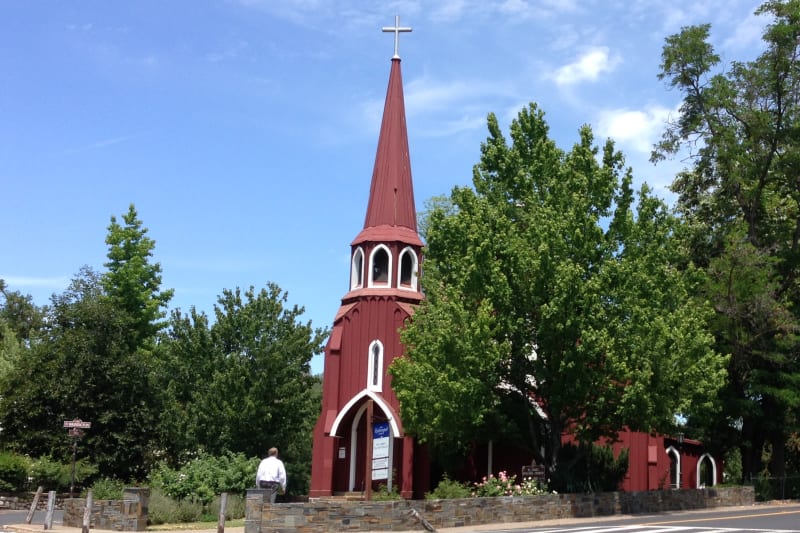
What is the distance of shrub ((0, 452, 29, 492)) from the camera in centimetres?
3828

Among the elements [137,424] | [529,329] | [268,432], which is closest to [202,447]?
[268,432]

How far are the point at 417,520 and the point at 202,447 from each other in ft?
52.6

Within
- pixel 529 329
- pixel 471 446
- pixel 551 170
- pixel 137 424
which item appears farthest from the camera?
pixel 137 424

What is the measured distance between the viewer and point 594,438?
1059 inches

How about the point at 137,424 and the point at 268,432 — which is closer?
the point at 268,432

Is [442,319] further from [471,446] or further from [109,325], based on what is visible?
[109,325]

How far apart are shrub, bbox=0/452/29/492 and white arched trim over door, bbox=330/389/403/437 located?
48.7 feet

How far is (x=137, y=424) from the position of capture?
38.9 metres

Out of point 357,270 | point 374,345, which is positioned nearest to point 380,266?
point 357,270

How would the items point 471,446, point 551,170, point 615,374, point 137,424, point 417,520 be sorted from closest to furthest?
point 417,520 < point 615,374 < point 551,170 < point 471,446 < point 137,424

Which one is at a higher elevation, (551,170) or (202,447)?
→ (551,170)

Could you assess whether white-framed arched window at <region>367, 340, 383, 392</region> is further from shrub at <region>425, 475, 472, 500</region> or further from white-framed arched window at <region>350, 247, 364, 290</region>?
shrub at <region>425, 475, 472, 500</region>

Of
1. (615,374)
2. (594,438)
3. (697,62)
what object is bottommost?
(594,438)

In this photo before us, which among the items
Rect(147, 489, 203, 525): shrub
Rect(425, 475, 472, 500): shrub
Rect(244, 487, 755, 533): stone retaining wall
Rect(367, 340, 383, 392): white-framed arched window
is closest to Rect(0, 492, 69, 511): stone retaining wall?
Rect(147, 489, 203, 525): shrub
